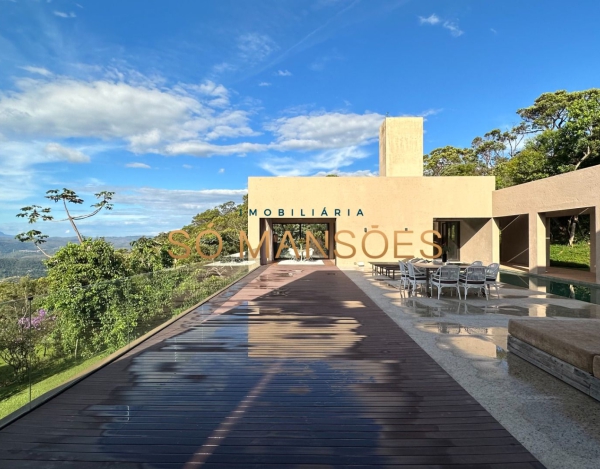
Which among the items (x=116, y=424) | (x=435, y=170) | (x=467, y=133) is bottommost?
(x=116, y=424)

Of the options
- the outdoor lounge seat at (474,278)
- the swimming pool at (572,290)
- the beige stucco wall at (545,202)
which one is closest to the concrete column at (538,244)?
the beige stucco wall at (545,202)

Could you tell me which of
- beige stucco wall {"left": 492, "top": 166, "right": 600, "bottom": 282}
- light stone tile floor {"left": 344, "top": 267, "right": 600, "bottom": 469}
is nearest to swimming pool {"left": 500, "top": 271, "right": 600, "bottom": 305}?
beige stucco wall {"left": 492, "top": 166, "right": 600, "bottom": 282}

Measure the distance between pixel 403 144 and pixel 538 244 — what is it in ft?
27.3

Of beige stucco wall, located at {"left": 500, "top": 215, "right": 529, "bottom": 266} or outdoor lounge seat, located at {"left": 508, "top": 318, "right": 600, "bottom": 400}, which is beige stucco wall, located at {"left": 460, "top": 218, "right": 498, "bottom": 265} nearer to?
beige stucco wall, located at {"left": 500, "top": 215, "right": 529, "bottom": 266}

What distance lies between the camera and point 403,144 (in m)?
19.0

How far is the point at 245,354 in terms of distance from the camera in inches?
163

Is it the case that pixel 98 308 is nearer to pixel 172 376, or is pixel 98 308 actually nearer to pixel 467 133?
pixel 172 376

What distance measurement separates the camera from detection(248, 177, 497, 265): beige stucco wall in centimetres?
1719

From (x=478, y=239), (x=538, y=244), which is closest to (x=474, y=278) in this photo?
(x=538, y=244)

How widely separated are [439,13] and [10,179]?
60.8 meters

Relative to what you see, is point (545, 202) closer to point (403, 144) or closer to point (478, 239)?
point (478, 239)

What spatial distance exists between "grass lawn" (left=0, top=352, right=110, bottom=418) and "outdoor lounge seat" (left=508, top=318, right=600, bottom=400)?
4685 mm

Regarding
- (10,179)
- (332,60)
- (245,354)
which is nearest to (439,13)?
(332,60)

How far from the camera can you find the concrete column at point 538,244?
13.7 m
